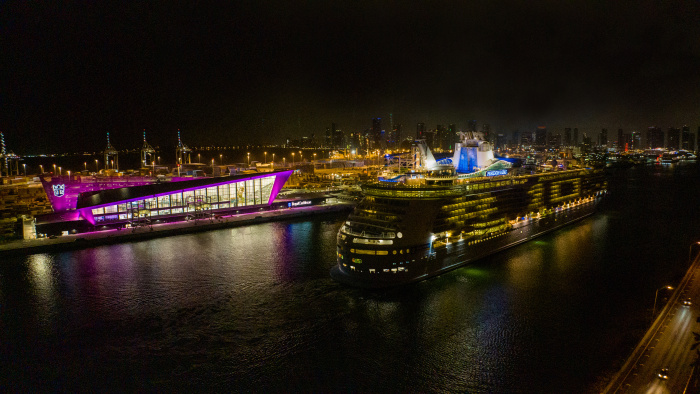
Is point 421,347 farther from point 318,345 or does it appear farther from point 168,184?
point 168,184

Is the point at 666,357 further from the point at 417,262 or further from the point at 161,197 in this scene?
the point at 161,197

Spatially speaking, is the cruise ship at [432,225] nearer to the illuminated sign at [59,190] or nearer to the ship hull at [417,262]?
the ship hull at [417,262]

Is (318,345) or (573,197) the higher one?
(573,197)

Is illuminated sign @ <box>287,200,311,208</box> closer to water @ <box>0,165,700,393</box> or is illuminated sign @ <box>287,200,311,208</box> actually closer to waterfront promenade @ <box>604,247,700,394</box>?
water @ <box>0,165,700,393</box>

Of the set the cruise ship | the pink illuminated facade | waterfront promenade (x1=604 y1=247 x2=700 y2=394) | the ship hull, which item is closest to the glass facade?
the pink illuminated facade

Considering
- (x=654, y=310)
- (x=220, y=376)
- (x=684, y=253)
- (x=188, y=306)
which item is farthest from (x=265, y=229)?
(x=684, y=253)

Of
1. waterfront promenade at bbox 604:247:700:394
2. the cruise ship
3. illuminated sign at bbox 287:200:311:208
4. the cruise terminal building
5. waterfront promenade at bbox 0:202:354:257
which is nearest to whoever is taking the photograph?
waterfront promenade at bbox 604:247:700:394

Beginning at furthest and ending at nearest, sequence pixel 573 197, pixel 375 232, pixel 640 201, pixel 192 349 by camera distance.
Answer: pixel 640 201
pixel 573 197
pixel 375 232
pixel 192 349
